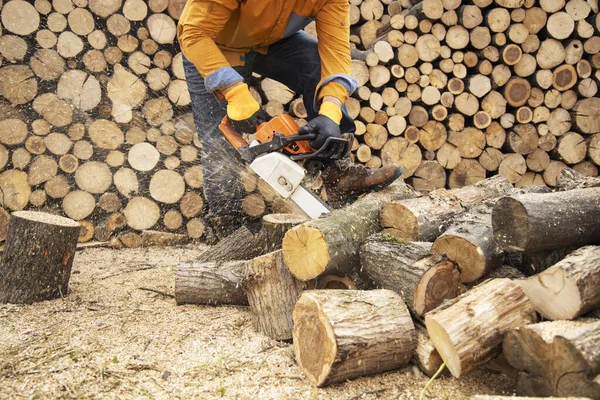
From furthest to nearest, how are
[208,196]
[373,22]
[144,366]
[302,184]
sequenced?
[373,22] → [208,196] → [302,184] → [144,366]

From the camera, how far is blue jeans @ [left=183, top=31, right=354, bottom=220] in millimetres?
2908

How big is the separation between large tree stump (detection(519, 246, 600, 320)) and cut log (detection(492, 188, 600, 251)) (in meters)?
0.12

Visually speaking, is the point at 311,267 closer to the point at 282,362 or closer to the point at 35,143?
the point at 282,362

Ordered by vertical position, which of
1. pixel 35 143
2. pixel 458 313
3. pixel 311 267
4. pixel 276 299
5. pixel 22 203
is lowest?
pixel 22 203

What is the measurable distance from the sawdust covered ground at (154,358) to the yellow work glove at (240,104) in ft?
3.20

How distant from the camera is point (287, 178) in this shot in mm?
2258

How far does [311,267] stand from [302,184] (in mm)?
539

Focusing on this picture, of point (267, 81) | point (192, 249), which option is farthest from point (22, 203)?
point (267, 81)

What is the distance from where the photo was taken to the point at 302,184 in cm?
230

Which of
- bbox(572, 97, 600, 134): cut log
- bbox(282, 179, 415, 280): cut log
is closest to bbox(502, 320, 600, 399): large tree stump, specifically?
bbox(282, 179, 415, 280): cut log

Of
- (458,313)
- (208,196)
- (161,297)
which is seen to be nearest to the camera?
(458,313)

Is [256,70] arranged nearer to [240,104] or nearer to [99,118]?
[240,104]

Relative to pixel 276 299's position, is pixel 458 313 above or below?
above

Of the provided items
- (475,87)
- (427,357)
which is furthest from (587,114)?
(427,357)
